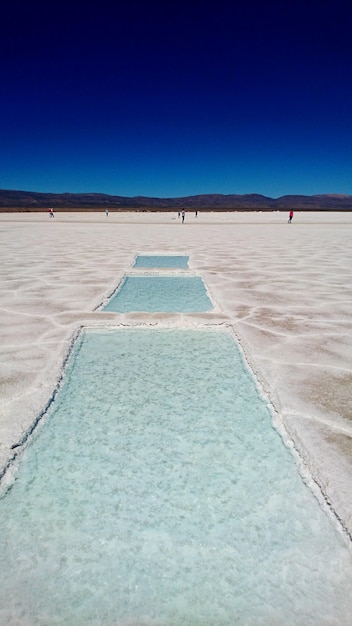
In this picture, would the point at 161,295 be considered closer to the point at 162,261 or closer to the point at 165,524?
the point at 162,261

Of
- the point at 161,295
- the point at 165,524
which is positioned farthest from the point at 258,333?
the point at 165,524

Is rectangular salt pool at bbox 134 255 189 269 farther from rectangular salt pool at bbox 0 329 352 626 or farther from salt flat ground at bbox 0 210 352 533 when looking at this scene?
rectangular salt pool at bbox 0 329 352 626

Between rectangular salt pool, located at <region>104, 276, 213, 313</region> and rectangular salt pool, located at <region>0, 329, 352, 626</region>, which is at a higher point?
rectangular salt pool, located at <region>0, 329, 352, 626</region>

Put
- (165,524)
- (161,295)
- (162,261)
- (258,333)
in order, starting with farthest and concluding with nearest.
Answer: (162,261) < (161,295) < (258,333) < (165,524)

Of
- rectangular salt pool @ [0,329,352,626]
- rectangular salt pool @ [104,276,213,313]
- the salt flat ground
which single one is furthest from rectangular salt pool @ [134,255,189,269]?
rectangular salt pool @ [0,329,352,626]

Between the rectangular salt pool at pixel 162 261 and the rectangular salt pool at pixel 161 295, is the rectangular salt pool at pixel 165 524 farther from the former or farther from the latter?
the rectangular salt pool at pixel 162 261

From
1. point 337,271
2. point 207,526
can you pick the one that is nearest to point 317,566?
point 207,526
